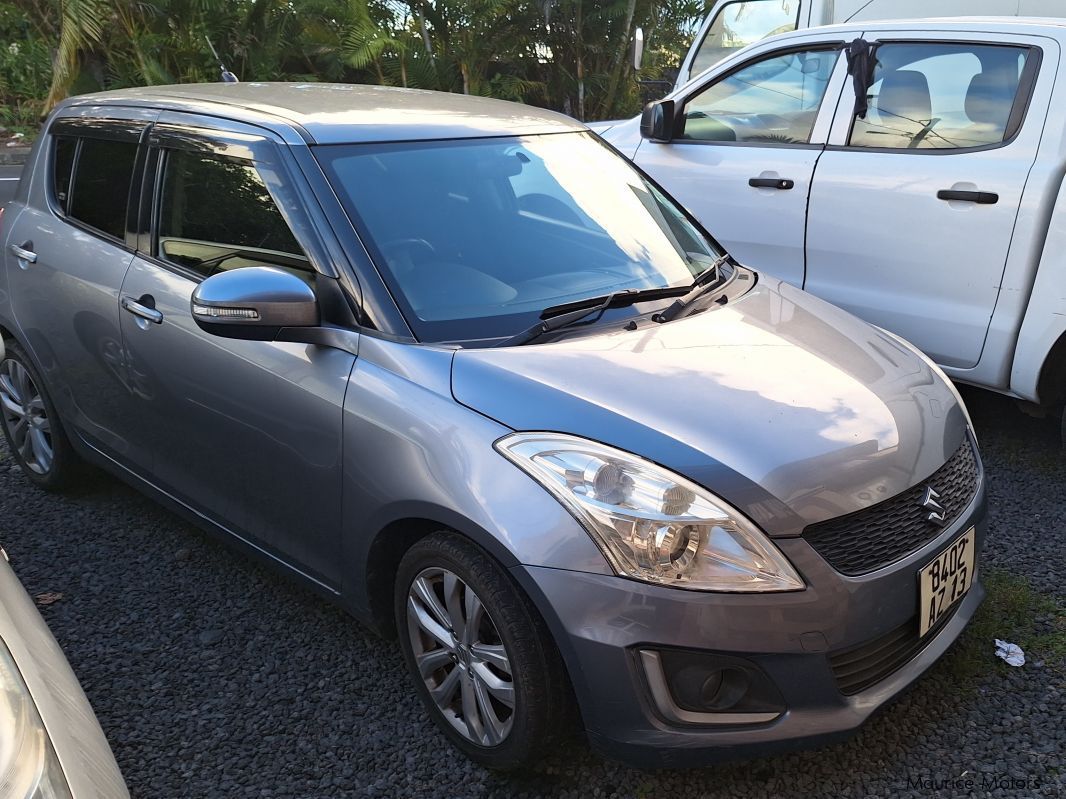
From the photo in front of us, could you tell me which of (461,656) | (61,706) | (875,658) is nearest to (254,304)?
(461,656)

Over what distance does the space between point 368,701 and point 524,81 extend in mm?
12605

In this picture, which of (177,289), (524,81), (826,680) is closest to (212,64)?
(524,81)

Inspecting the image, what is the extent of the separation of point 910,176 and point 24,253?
11.8 feet

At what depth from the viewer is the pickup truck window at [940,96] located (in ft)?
13.8

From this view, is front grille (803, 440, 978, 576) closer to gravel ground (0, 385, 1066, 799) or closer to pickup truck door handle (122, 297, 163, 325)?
gravel ground (0, 385, 1066, 799)

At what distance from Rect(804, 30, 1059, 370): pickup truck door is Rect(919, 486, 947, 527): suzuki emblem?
6.42 ft

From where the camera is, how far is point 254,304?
2.61 meters

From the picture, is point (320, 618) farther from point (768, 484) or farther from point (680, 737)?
point (768, 484)

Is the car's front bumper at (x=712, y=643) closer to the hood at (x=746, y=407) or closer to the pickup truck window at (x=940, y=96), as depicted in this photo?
the hood at (x=746, y=407)

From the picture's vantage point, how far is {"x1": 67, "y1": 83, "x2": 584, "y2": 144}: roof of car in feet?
9.95

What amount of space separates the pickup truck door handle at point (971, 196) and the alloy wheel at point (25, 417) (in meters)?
3.71

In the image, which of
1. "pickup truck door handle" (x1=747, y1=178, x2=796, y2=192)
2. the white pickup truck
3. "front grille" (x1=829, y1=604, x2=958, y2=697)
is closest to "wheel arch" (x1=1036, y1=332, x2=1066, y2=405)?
the white pickup truck

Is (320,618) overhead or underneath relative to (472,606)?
underneath

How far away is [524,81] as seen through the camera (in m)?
14.3
